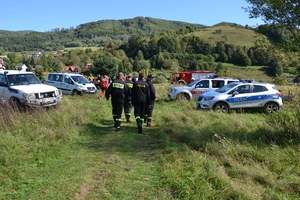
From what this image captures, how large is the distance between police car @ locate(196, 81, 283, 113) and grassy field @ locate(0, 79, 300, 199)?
4554mm

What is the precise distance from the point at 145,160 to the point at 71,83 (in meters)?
14.9

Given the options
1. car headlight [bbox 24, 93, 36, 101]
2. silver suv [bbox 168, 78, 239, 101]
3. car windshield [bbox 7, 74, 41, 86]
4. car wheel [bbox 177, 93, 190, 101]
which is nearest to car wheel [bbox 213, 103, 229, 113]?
silver suv [bbox 168, 78, 239, 101]

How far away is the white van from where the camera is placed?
19250mm

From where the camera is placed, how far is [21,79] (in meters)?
11.9

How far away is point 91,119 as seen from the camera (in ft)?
33.4

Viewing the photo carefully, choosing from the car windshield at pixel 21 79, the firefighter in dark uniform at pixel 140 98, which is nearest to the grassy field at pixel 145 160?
the firefighter in dark uniform at pixel 140 98

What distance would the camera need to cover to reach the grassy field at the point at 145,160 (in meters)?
4.41

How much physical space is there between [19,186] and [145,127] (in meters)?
5.63

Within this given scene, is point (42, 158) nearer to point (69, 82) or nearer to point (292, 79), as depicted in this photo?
point (292, 79)

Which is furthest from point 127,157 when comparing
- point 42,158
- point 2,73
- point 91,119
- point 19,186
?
point 2,73

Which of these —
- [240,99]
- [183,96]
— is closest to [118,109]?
[240,99]

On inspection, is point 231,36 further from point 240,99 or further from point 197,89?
point 240,99

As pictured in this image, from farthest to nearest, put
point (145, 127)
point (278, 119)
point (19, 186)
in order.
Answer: point (145, 127) → point (278, 119) → point (19, 186)

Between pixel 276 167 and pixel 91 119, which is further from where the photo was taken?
pixel 91 119
